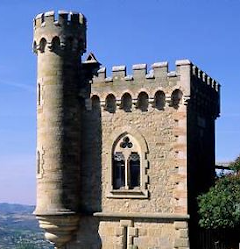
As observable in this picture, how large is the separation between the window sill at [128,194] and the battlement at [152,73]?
455cm

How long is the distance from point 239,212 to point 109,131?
6.33 metres

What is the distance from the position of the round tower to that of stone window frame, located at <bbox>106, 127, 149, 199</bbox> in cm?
147

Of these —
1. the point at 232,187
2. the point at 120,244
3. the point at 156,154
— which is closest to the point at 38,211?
the point at 120,244

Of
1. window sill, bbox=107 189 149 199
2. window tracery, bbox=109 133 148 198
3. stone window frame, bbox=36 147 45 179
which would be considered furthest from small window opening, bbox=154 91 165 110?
stone window frame, bbox=36 147 45 179

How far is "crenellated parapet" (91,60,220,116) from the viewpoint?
21.8m

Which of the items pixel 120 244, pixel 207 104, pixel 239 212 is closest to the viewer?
pixel 239 212

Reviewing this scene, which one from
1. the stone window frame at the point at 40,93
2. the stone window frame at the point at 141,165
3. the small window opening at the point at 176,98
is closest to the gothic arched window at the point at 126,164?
the stone window frame at the point at 141,165

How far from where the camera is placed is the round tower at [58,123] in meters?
22.8

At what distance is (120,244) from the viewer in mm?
22469

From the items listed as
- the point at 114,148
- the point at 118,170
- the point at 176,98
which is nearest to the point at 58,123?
the point at 114,148

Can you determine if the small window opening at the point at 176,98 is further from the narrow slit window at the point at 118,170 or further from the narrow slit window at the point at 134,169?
the narrow slit window at the point at 118,170

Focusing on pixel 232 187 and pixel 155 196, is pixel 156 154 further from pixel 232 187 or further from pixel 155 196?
pixel 232 187

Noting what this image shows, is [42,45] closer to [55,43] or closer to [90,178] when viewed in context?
[55,43]

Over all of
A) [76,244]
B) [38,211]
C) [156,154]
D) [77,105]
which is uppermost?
Answer: [77,105]
